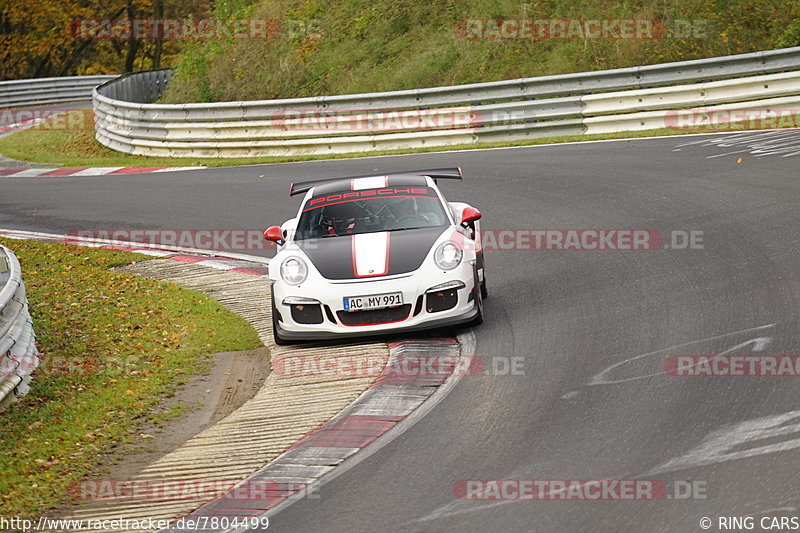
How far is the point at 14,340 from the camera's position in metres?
8.23

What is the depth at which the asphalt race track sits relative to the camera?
18.4ft

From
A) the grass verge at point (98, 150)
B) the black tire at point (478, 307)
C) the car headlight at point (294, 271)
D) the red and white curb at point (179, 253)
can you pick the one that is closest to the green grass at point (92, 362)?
the red and white curb at point (179, 253)

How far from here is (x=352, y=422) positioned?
7129mm

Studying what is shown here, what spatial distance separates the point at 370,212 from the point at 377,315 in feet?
4.77

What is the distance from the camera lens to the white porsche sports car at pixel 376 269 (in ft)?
28.8

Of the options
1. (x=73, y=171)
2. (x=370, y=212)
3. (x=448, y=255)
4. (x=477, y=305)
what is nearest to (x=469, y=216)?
(x=448, y=255)

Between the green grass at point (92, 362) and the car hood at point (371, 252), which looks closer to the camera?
→ the green grass at point (92, 362)

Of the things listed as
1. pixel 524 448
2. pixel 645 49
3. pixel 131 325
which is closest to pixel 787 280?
pixel 524 448

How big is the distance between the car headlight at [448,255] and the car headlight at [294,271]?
115 centimetres

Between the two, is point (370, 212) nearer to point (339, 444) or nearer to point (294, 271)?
point (294, 271)

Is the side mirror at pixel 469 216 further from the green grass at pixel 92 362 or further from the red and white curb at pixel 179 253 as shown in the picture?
the red and white curb at pixel 179 253

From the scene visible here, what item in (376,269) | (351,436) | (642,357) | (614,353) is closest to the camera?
(351,436)

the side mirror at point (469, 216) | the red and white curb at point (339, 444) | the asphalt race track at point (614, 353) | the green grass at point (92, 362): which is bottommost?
the green grass at point (92, 362)

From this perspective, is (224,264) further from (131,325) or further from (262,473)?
(262,473)
